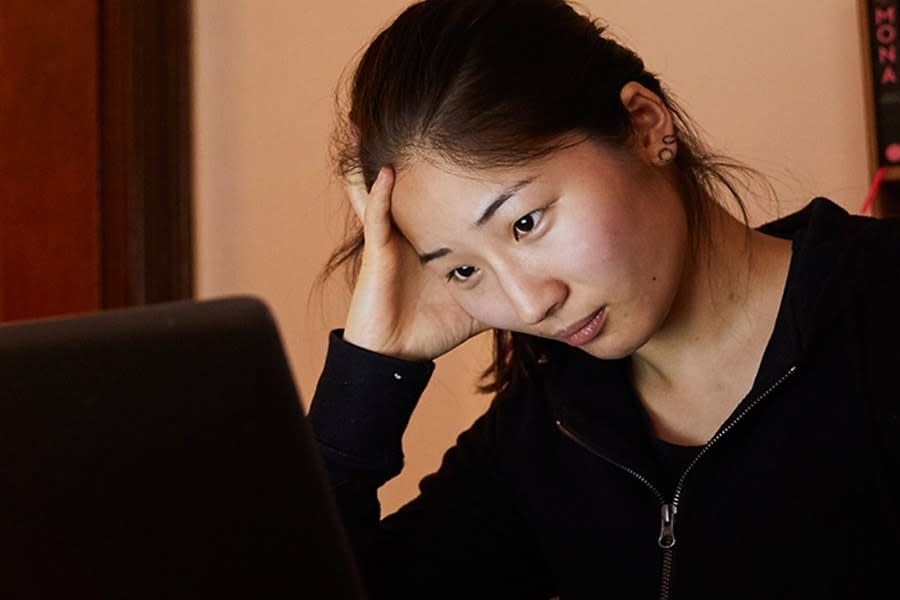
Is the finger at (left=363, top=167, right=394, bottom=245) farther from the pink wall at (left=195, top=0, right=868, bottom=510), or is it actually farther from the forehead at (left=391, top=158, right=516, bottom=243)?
the pink wall at (left=195, top=0, right=868, bottom=510)

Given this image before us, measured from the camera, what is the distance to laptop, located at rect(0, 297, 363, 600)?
1.16 ft

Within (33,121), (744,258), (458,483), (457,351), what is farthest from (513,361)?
(33,121)

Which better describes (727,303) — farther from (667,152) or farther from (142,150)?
(142,150)

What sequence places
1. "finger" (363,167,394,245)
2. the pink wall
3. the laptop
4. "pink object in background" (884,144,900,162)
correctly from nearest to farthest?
the laptop, "finger" (363,167,394,245), "pink object in background" (884,144,900,162), the pink wall

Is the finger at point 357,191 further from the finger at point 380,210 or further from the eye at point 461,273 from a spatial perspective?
the eye at point 461,273

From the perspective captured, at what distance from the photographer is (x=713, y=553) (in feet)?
3.32

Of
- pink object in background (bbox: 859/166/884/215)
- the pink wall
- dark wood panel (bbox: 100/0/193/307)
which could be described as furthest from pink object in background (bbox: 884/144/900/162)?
dark wood panel (bbox: 100/0/193/307)

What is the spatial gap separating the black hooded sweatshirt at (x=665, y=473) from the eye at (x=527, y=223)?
8.5 inches

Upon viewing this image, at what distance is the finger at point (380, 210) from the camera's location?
0.99 metres

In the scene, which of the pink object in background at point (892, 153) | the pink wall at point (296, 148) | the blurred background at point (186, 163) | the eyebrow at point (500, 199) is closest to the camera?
the eyebrow at point (500, 199)

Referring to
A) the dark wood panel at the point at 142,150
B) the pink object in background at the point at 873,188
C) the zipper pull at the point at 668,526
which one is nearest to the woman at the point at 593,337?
the zipper pull at the point at 668,526

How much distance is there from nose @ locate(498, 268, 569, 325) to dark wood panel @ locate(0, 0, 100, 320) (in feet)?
3.37

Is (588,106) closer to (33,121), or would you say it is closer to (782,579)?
(782,579)

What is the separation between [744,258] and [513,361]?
9.7 inches
